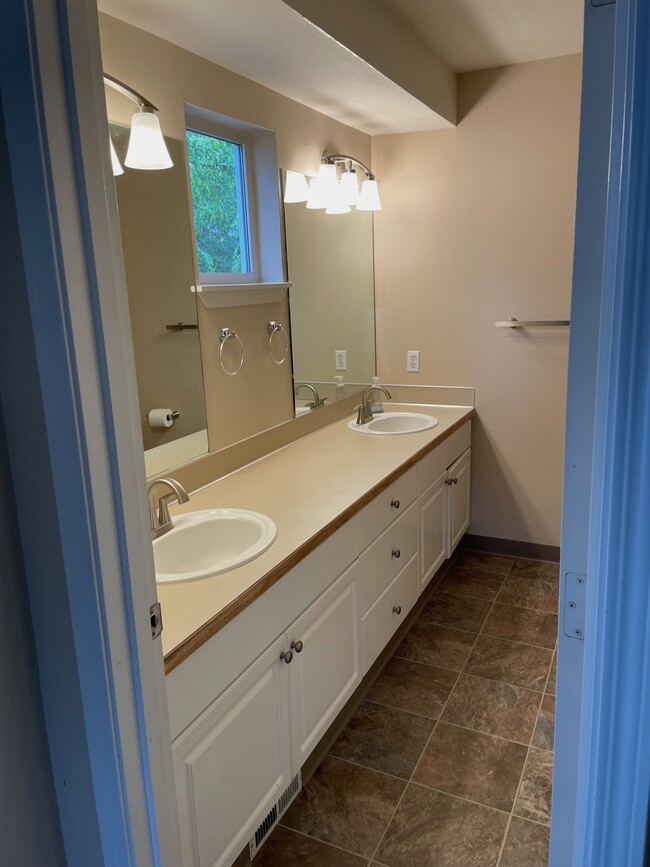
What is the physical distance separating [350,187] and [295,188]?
429 millimetres

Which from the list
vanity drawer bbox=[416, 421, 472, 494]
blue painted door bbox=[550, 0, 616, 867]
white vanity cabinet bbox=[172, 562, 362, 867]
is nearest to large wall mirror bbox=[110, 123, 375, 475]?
vanity drawer bbox=[416, 421, 472, 494]

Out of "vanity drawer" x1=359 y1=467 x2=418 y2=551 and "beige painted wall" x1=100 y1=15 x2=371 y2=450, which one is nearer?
"beige painted wall" x1=100 y1=15 x2=371 y2=450

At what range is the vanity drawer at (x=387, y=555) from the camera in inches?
82.5

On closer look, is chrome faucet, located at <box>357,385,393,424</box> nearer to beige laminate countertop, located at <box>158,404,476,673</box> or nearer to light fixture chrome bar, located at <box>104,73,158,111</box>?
beige laminate countertop, located at <box>158,404,476,673</box>

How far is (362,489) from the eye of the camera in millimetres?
2031

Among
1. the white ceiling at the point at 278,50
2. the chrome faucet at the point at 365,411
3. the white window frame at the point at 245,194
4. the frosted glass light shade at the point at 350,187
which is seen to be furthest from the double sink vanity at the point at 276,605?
the white ceiling at the point at 278,50

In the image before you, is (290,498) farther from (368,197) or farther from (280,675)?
(368,197)

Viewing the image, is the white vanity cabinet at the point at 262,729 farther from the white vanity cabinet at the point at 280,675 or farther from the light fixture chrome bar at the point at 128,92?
the light fixture chrome bar at the point at 128,92

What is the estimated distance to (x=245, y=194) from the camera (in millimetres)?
2363

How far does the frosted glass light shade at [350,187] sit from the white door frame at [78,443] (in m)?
2.10

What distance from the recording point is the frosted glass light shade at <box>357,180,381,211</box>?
3002 millimetres

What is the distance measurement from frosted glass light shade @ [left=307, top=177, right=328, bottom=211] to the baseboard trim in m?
1.82

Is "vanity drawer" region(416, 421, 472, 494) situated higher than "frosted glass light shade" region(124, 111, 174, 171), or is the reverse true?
"frosted glass light shade" region(124, 111, 174, 171)

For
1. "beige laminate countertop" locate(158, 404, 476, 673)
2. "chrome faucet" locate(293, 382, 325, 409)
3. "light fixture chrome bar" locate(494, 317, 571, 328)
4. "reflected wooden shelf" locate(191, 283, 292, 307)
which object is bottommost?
"beige laminate countertop" locate(158, 404, 476, 673)
